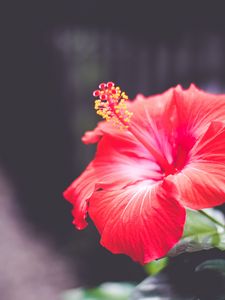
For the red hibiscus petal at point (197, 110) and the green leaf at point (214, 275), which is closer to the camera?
the green leaf at point (214, 275)

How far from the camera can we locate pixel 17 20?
401 cm

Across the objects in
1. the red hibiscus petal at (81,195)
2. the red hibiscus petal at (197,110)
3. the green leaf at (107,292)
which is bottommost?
the green leaf at (107,292)

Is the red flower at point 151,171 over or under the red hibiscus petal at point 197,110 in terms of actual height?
under

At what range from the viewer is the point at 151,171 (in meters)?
0.97

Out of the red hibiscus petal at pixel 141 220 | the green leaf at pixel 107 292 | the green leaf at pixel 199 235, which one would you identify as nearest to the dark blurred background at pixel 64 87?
the green leaf at pixel 107 292

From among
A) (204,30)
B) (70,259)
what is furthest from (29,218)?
(204,30)

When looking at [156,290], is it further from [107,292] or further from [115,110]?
[107,292]

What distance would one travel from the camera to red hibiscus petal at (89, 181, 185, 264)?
0.73 metres

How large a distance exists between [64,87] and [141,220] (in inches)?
132

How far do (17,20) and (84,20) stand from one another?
0.63 meters

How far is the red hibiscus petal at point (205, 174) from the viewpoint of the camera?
0.74 m

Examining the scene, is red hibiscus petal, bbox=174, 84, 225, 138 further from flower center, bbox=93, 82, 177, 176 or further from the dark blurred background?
the dark blurred background

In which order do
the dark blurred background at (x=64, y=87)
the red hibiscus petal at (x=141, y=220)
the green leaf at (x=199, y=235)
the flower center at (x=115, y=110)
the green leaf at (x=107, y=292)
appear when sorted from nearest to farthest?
the red hibiscus petal at (x=141, y=220) < the green leaf at (x=199, y=235) < the flower center at (x=115, y=110) < the green leaf at (x=107, y=292) < the dark blurred background at (x=64, y=87)

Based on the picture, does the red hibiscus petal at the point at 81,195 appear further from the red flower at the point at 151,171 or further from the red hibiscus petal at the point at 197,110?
the red hibiscus petal at the point at 197,110
